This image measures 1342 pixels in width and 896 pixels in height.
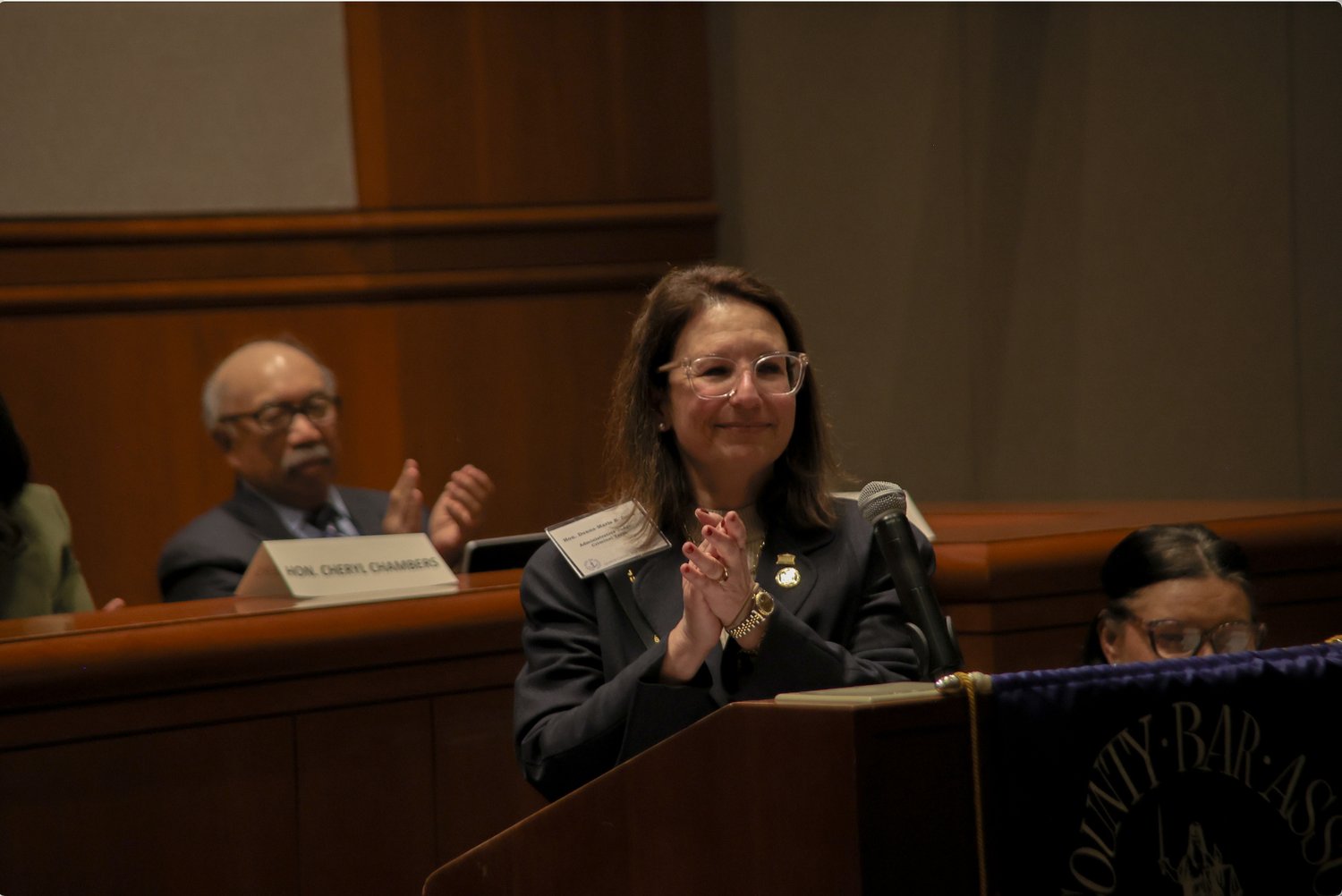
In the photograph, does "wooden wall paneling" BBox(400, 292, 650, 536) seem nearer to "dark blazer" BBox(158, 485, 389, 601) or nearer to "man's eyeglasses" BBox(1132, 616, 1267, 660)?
"dark blazer" BBox(158, 485, 389, 601)

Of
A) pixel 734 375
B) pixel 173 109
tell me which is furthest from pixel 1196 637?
pixel 173 109

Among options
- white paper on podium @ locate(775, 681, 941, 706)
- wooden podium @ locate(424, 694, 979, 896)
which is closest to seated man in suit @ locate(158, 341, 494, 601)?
wooden podium @ locate(424, 694, 979, 896)

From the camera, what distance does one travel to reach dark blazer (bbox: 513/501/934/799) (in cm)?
194

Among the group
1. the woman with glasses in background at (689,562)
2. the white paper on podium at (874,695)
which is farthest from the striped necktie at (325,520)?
the white paper on podium at (874,695)

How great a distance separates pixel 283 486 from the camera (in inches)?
155

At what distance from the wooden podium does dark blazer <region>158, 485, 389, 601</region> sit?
7.05 feet

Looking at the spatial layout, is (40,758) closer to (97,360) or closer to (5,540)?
(5,540)

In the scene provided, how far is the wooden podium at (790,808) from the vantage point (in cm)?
131

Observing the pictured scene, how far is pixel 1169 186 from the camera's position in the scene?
5113 millimetres

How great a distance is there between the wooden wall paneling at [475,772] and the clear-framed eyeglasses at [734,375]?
93cm

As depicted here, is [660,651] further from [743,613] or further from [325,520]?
[325,520]

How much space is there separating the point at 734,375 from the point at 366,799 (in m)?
1.05

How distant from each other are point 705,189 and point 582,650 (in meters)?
3.34

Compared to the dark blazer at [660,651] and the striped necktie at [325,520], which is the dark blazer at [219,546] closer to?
the striped necktie at [325,520]
